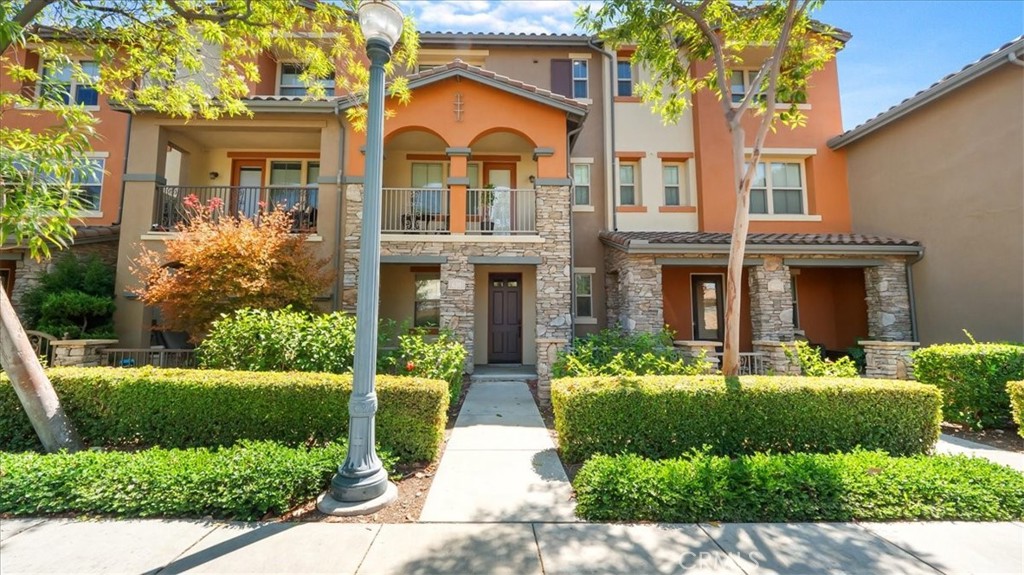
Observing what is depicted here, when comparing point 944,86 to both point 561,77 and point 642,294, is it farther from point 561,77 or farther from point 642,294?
point 561,77

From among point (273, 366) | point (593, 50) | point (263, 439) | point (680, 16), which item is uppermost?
point (593, 50)

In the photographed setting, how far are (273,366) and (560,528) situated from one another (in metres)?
4.84

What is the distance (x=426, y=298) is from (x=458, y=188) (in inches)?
140

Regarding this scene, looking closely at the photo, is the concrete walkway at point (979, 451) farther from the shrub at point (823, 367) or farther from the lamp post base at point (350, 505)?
the lamp post base at point (350, 505)

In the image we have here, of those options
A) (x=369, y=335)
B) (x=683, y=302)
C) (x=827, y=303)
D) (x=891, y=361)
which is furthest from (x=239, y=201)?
(x=827, y=303)

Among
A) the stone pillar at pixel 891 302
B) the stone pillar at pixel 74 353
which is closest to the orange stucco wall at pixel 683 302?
the stone pillar at pixel 891 302

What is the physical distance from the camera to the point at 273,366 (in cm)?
604

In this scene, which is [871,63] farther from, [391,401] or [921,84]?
[391,401]

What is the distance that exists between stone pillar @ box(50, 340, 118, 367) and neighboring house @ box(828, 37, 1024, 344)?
18748 mm

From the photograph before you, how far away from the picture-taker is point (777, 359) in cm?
920

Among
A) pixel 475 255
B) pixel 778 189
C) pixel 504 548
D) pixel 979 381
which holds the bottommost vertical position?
pixel 504 548

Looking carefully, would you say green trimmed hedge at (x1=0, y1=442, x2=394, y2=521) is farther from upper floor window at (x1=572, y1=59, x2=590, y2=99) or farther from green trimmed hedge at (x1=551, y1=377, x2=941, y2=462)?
upper floor window at (x1=572, y1=59, x2=590, y2=99)

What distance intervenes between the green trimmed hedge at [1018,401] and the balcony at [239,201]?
13.3 meters

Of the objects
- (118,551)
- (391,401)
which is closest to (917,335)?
(391,401)
